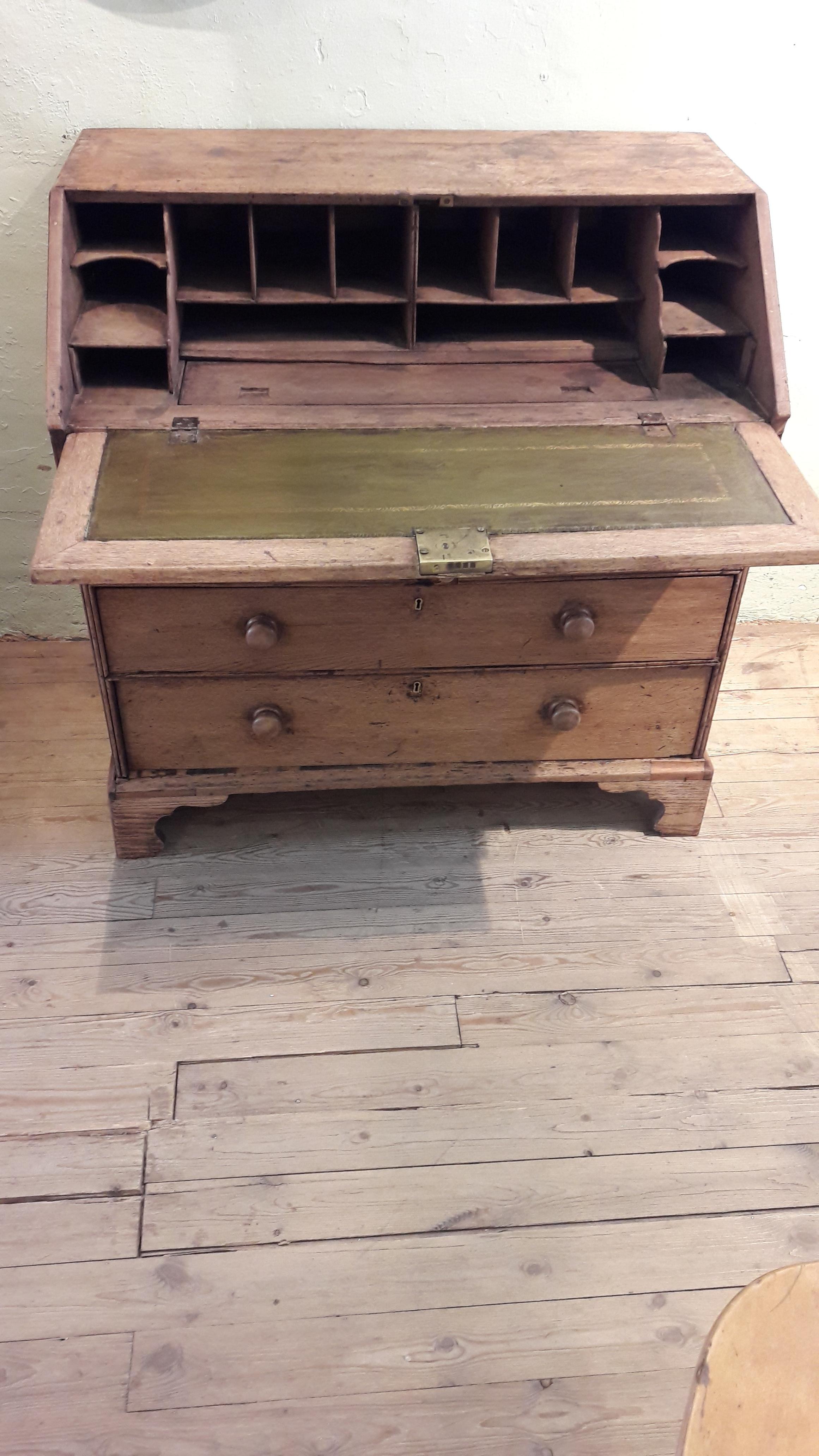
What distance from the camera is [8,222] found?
244 centimetres

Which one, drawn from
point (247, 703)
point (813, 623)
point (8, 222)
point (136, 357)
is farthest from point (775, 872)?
point (8, 222)

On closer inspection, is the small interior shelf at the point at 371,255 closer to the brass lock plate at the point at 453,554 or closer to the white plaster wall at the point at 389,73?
the white plaster wall at the point at 389,73

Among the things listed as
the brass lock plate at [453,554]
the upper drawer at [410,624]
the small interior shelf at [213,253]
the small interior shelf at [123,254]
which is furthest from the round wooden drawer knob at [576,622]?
the small interior shelf at [123,254]

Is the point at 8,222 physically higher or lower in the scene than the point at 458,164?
lower

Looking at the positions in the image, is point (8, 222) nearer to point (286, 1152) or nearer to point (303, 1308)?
point (286, 1152)

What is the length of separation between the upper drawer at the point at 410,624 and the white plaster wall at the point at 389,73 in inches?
34.8

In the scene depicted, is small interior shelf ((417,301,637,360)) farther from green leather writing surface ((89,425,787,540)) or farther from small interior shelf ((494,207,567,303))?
green leather writing surface ((89,425,787,540))

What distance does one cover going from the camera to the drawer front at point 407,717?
227 centimetres

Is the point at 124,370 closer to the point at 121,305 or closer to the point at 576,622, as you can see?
the point at 121,305

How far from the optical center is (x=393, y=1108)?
6.78 feet

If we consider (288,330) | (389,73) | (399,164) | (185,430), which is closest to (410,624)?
(185,430)

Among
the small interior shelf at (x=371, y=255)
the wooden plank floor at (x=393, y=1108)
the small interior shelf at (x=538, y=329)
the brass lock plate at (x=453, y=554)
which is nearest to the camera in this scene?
the wooden plank floor at (x=393, y=1108)

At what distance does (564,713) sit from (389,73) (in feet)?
4.41

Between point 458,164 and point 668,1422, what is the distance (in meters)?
2.16
